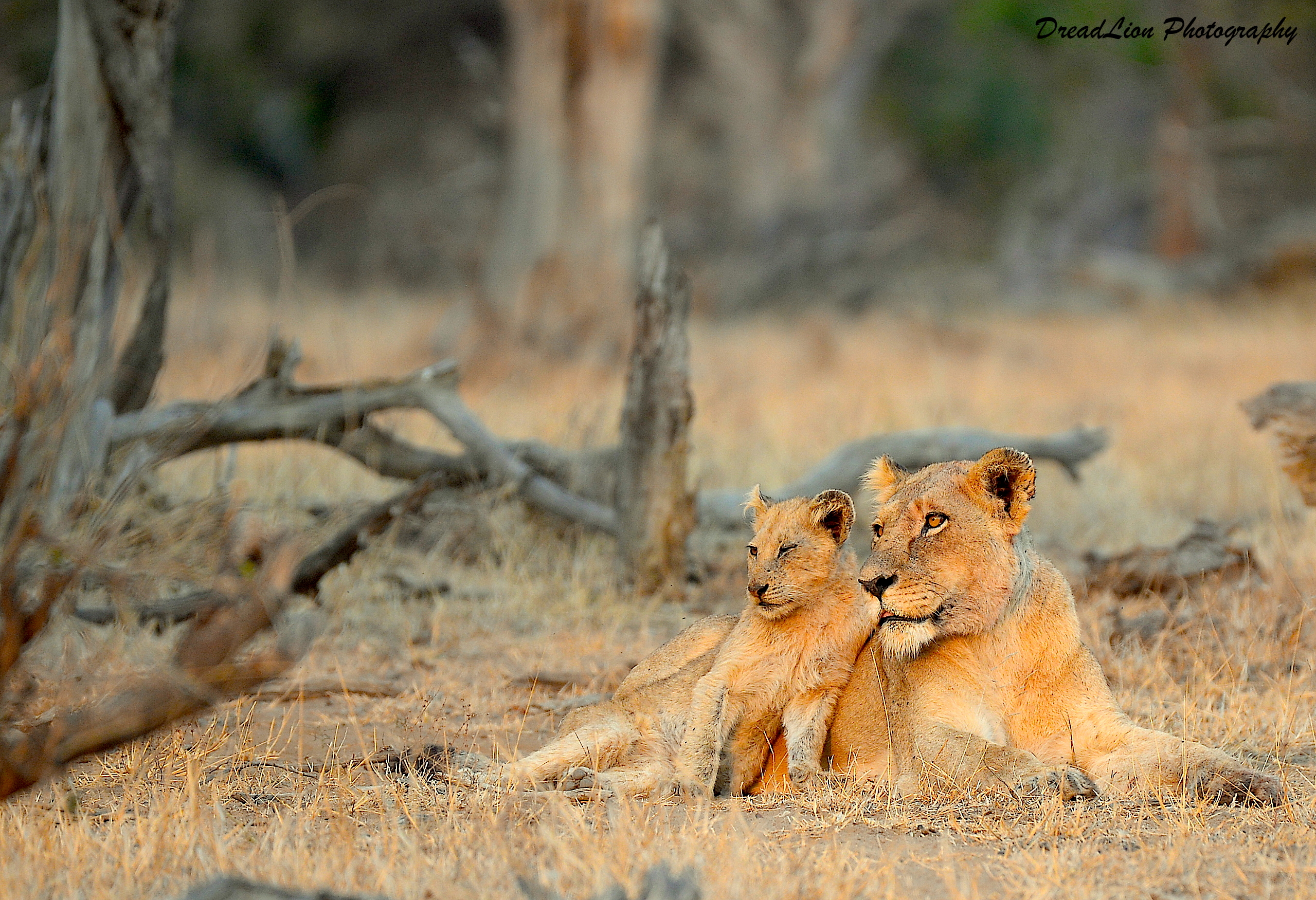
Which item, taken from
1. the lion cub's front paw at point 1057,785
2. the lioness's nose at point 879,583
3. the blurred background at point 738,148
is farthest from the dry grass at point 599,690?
the blurred background at point 738,148

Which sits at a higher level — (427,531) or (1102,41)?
(1102,41)

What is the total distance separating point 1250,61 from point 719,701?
23.1 m

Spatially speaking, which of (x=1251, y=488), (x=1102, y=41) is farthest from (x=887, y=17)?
(x=1251, y=488)

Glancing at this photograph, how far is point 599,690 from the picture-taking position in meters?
5.13

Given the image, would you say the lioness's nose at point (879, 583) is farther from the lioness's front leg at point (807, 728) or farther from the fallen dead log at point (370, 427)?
the fallen dead log at point (370, 427)

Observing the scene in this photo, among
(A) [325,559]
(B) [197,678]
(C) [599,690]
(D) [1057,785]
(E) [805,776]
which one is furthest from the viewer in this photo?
(A) [325,559]

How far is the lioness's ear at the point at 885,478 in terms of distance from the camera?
12.7ft

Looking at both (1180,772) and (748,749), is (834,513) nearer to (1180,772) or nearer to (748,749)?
(748,749)

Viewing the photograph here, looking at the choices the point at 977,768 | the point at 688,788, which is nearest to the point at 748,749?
the point at 688,788

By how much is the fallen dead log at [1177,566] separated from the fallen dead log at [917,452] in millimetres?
751

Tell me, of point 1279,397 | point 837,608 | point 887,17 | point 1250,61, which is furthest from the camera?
point 1250,61

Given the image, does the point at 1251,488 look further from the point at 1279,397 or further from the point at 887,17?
the point at 887,17

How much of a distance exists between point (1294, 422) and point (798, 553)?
3.03 m

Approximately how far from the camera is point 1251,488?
27.0 ft
